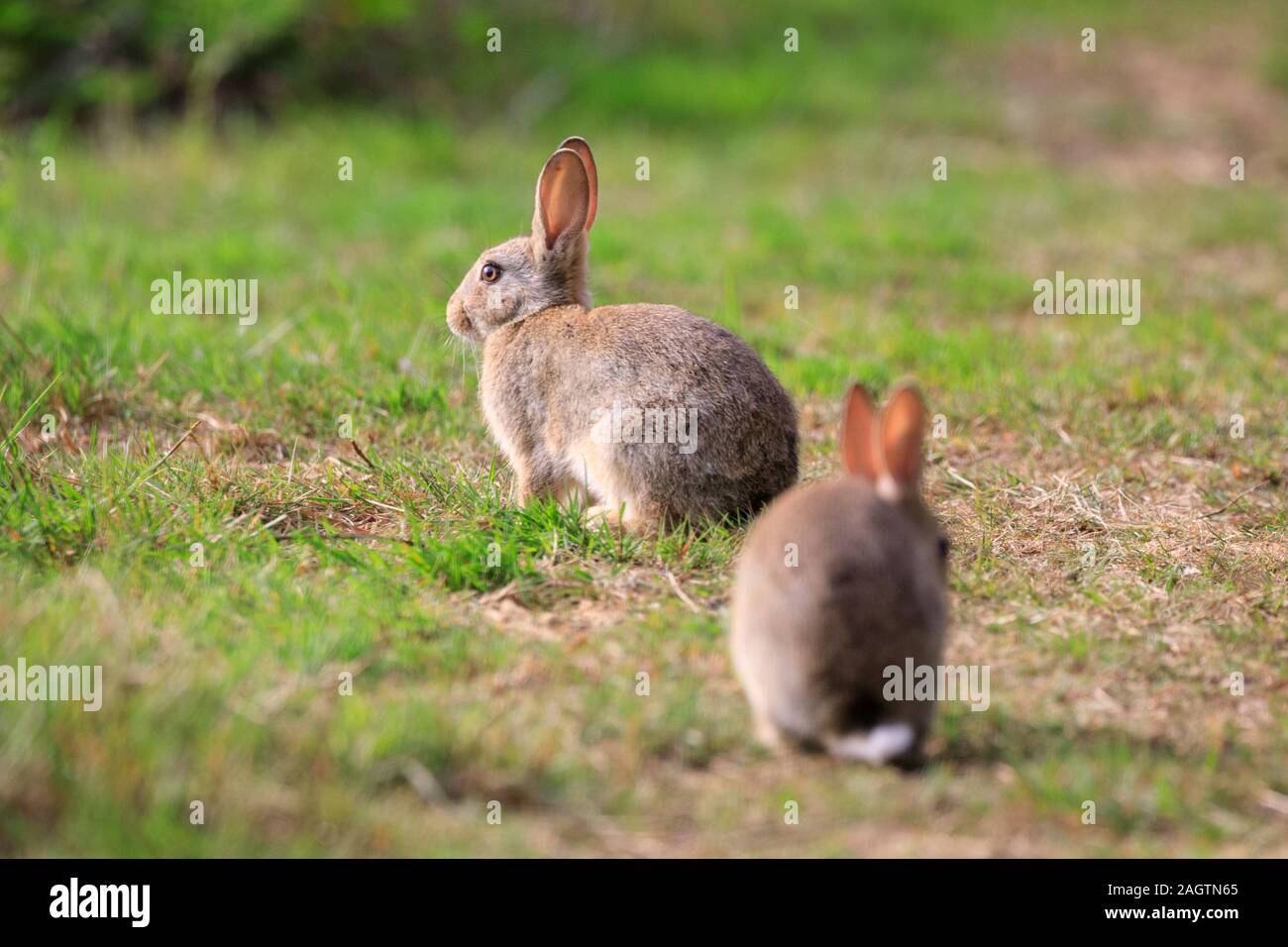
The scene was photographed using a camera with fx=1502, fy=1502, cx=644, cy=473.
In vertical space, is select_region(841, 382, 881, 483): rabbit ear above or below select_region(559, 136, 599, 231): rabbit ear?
below

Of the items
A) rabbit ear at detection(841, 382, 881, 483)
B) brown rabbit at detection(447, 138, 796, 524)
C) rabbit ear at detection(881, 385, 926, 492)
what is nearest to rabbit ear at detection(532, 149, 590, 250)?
brown rabbit at detection(447, 138, 796, 524)

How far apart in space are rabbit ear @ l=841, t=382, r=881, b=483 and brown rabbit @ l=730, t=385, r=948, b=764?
11 cm

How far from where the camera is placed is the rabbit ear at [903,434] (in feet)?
12.4

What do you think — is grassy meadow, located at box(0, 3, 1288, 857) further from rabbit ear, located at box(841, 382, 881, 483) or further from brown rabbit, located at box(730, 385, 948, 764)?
rabbit ear, located at box(841, 382, 881, 483)

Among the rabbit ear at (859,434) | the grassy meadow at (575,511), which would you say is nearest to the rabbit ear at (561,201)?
the grassy meadow at (575,511)

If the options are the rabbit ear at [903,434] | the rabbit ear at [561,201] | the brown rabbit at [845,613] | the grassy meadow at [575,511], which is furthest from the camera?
the rabbit ear at [561,201]

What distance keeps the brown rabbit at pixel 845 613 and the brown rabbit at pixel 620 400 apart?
1.08m

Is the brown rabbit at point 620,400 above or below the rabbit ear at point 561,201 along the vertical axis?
below

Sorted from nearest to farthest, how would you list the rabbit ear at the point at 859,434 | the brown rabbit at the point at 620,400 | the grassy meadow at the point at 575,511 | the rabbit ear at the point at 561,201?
the grassy meadow at the point at 575,511
the rabbit ear at the point at 859,434
the brown rabbit at the point at 620,400
the rabbit ear at the point at 561,201

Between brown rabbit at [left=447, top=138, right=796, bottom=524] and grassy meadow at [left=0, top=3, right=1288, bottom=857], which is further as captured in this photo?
brown rabbit at [left=447, top=138, right=796, bottom=524]

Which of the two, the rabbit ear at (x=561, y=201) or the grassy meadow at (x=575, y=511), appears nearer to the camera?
the grassy meadow at (x=575, y=511)

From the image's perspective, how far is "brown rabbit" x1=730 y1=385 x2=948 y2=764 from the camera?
359 centimetres

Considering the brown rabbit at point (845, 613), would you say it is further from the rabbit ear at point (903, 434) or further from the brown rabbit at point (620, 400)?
the brown rabbit at point (620, 400)

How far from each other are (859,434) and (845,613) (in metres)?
0.58
